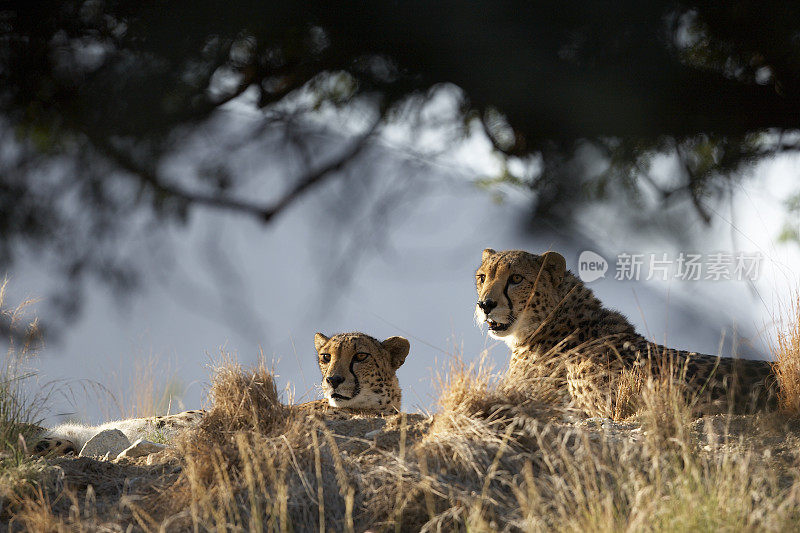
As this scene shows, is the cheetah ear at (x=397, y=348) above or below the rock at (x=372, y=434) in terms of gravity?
above

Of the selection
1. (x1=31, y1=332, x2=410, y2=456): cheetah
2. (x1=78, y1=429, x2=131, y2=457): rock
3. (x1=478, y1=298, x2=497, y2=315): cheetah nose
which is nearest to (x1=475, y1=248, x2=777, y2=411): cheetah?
(x1=478, y1=298, x2=497, y2=315): cheetah nose

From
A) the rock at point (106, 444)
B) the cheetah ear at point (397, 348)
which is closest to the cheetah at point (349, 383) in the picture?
the cheetah ear at point (397, 348)

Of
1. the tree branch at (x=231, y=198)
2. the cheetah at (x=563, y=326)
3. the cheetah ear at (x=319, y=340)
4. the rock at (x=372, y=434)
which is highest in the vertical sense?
the tree branch at (x=231, y=198)

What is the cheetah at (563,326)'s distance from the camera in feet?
11.9

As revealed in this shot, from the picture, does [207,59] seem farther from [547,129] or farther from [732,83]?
[732,83]

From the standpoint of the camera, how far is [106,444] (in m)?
3.74

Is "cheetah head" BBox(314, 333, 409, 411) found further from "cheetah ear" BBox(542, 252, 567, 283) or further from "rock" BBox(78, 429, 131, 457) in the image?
"rock" BBox(78, 429, 131, 457)

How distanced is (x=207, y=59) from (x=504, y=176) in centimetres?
194

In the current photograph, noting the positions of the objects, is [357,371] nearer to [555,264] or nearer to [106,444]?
[555,264]

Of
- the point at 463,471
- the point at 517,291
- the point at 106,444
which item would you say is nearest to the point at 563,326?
the point at 517,291

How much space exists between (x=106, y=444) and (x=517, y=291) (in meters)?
1.94

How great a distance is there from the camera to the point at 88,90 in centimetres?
523

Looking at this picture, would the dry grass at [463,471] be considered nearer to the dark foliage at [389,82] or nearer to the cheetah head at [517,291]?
the cheetah head at [517,291]

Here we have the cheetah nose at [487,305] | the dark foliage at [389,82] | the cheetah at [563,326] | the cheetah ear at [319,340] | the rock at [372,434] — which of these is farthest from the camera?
the dark foliage at [389,82]
